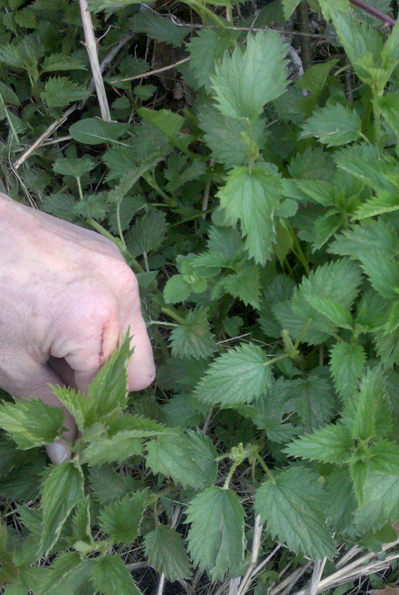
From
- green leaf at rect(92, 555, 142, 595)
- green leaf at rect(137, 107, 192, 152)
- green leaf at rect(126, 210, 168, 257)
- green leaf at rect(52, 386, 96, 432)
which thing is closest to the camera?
green leaf at rect(52, 386, 96, 432)

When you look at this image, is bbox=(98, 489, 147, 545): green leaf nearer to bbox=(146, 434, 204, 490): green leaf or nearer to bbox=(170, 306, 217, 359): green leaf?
bbox=(146, 434, 204, 490): green leaf

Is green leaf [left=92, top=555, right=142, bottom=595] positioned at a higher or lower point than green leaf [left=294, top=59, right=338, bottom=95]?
lower

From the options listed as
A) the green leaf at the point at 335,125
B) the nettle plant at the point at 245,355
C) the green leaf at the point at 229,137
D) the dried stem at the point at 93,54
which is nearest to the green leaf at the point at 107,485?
the nettle plant at the point at 245,355

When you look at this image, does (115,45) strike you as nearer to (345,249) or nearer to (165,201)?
(165,201)

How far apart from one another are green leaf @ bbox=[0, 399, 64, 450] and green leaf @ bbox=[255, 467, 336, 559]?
479 millimetres

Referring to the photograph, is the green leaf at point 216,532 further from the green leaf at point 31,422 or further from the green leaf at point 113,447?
the green leaf at point 31,422

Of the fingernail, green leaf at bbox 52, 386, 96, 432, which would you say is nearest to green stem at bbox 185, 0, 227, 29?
green leaf at bbox 52, 386, 96, 432

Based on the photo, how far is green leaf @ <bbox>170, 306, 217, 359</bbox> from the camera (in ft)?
4.59

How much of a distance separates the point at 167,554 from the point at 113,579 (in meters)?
0.28

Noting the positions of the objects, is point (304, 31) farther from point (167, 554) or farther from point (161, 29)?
point (167, 554)

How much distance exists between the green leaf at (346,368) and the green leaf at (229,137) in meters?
0.52

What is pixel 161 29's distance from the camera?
66.9 inches

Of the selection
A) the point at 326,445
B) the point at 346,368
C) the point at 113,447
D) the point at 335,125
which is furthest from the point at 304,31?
the point at 113,447

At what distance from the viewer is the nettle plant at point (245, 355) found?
1147 millimetres
